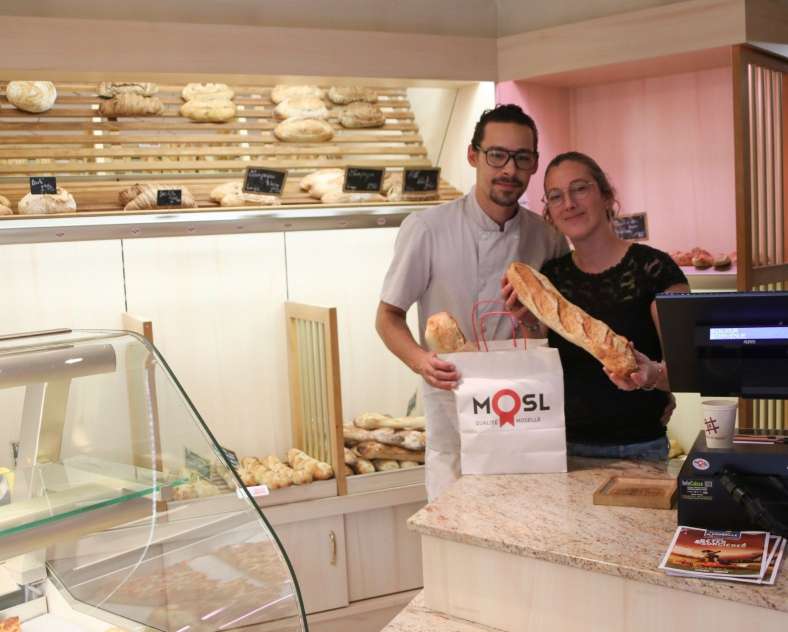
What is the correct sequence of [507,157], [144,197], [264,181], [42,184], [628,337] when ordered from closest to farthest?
[628,337] → [507,157] → [42,184] → [144,197] → [264,181]

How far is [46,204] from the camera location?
3.15 m

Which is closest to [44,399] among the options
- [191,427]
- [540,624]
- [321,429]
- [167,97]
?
[191,427]

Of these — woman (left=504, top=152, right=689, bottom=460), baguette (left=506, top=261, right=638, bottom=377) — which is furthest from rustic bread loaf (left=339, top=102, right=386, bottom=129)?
baguette (left=506, top=261, right=638, bottom=377)

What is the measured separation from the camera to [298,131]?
3.73 meters

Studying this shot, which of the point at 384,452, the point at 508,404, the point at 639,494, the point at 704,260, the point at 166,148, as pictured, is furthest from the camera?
the point at 704,260

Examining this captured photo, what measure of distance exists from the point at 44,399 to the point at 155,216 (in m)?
1.67

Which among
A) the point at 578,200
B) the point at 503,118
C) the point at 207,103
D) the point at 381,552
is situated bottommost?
the point at 381,552

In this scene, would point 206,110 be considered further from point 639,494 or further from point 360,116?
point 639,494

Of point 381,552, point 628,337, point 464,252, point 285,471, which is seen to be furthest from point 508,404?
point 381,552

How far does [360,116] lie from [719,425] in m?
2.46

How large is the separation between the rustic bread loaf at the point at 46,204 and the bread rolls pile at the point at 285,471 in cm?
117

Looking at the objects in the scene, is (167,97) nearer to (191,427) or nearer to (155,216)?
(155,216)

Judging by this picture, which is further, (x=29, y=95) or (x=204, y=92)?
(x=204, y=92)

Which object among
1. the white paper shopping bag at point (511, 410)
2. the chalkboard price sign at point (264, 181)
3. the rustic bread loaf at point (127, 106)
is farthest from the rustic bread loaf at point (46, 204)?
the white paper shopping bag at point (511, 410)
